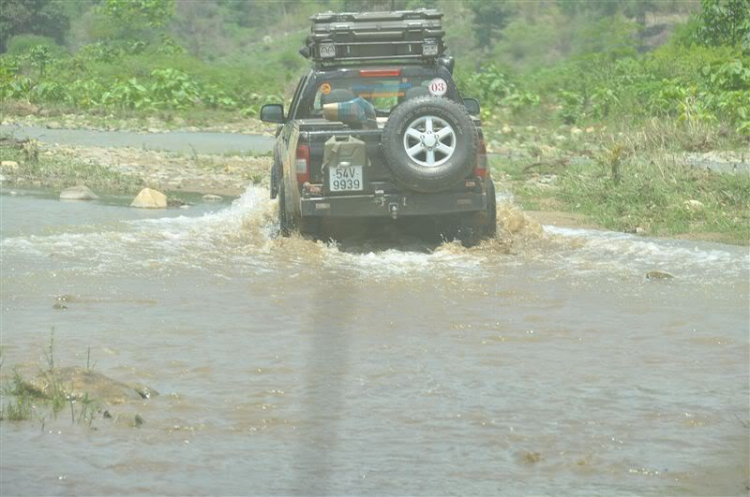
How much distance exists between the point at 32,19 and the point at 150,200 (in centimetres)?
4833

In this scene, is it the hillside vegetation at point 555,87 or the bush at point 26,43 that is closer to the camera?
the hillside vegetation at point 555,87

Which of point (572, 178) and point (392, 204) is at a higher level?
point (392, 204)

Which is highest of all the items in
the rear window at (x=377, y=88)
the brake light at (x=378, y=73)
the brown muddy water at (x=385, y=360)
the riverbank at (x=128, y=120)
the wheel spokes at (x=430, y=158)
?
the brake light at (x=378, y=73)

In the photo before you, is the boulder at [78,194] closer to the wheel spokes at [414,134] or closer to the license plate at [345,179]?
the license plate at [345,179]

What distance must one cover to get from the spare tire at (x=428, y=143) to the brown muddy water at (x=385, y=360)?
0.69 m

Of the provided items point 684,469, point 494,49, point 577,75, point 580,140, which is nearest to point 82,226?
point 684,469

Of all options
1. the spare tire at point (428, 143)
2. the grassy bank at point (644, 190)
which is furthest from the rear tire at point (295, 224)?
the grassy bank at point (644, 190)

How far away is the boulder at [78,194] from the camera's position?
1459 centimetres

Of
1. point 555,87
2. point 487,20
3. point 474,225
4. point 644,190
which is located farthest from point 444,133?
point 487,20

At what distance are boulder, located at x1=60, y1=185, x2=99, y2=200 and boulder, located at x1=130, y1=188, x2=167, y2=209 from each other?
0.66m

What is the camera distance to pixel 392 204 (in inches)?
401

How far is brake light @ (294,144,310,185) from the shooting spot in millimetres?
10117

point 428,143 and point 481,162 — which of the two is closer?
point 428,143

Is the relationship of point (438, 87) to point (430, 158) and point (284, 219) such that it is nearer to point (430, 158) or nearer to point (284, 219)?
point (430, 158)
